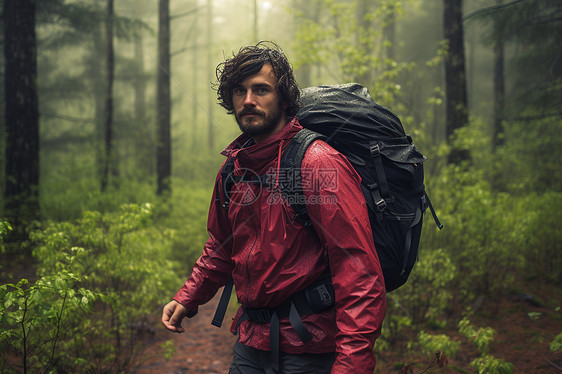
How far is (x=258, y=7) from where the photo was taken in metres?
19.7

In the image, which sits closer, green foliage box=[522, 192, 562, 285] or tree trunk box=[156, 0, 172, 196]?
green foliage box=[522, 192, 562, 285]

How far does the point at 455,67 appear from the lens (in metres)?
7.93

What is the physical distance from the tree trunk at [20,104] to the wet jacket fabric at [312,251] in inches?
253

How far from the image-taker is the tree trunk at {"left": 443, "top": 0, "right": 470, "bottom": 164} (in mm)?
7867

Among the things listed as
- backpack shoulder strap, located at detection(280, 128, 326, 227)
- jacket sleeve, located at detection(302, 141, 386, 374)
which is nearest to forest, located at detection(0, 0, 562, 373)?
jacket sleeve, located at detection(302, 141, 386, 374)

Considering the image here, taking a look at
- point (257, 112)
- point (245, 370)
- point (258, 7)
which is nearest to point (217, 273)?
point (245, 370)

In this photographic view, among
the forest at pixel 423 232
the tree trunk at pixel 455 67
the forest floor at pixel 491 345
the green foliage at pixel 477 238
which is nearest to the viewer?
the forest at pixel 423 232

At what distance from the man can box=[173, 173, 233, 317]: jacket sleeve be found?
29mm

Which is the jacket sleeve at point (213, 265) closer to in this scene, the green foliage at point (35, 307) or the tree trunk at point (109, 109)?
the green foliage at point (35, 307)

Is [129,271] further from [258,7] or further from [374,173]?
[258,7]

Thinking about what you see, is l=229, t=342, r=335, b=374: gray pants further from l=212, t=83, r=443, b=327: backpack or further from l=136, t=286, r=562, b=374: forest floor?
l=136, t=286, r=562, b=374: forest floor

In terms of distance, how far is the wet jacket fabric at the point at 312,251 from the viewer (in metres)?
1.66

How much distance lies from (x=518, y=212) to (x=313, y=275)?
5.98m

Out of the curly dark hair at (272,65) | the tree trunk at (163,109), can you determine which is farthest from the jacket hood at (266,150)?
the tree trunk at (163,109)
